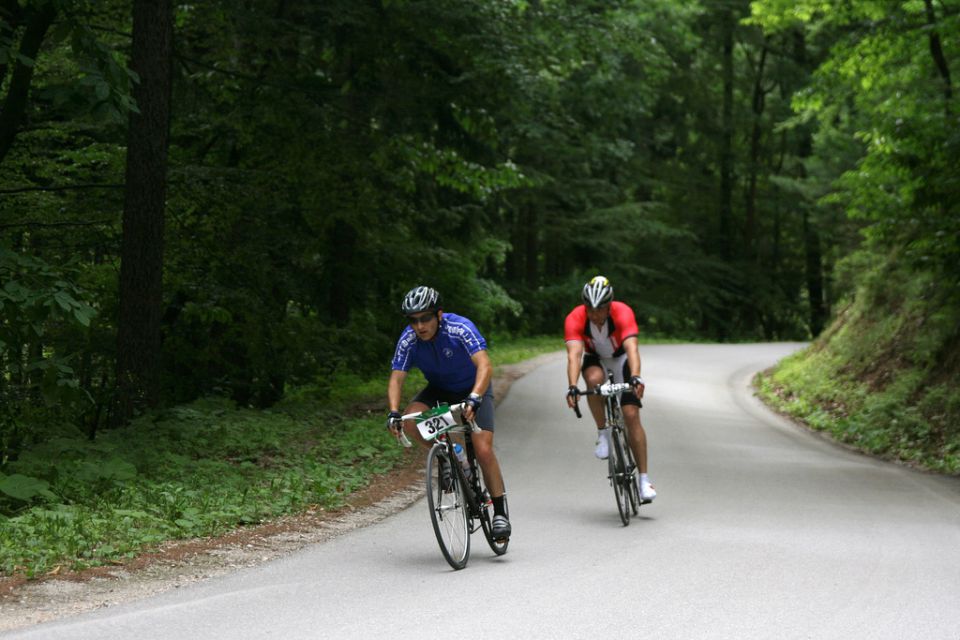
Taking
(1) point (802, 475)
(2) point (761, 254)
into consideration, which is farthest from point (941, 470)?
(2) point (761, 254)

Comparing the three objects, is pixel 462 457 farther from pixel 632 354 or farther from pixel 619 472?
pixel 632 354

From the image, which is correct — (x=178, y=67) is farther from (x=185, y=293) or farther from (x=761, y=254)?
(x=761, y=254)

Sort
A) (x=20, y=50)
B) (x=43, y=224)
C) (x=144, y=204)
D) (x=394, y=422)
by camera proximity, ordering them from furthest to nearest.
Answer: (x=144, y=204), (x=43, y=224), (x=20, y=50), (x=394, y=422)

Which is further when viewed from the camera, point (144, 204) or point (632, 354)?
point (144, 204)

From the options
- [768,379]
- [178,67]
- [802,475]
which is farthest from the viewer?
[768,379]

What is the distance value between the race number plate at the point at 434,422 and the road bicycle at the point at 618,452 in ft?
6.68

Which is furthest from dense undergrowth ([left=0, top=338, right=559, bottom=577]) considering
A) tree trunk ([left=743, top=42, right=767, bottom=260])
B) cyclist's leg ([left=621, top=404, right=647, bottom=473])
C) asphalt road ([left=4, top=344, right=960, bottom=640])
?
tree trunk ([left=743, top=42, right=767, bottom=260])

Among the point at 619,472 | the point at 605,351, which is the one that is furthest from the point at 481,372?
the point at 605,351

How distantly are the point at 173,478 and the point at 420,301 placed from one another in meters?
4.04

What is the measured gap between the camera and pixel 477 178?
17.7m

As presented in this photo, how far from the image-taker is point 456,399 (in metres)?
8.34

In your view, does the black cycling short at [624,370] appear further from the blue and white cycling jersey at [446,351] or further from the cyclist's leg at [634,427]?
the blue and white cycling jersey at [446,351]

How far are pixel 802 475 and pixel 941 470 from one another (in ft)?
7.68

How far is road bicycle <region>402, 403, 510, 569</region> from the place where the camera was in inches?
303
